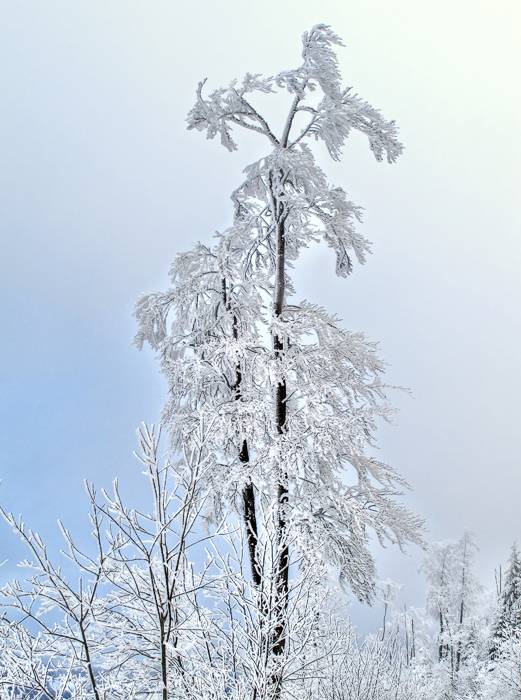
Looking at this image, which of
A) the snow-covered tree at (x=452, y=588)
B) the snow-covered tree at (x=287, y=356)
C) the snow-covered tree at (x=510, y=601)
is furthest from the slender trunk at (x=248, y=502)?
the snow-covered tree at (x=452, y=588)

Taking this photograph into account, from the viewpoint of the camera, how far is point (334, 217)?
6828 millimetres

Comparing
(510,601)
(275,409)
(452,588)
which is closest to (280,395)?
(275,409)

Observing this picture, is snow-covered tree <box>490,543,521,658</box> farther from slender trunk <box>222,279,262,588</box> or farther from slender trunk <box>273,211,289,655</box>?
slender trunk <box>273,211,289,655</box>

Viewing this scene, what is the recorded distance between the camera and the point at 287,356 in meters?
6.51

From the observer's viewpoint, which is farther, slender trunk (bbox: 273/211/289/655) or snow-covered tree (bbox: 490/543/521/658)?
snow-covered tree (bbox: 490/543/521/658)

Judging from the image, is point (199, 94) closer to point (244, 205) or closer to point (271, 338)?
point (244, 205)

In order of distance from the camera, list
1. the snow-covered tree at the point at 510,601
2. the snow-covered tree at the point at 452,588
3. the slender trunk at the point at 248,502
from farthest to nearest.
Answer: the snow-covered tree at the point at 452,588 → the snow-covered tree at the point at 510,601 → the slender trunk at the point at 248,502

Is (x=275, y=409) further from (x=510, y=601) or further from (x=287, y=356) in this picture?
(x=510, y=601)

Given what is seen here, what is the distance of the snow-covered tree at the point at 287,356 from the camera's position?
6152mm

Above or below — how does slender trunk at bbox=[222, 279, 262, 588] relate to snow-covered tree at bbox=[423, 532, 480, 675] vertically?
below

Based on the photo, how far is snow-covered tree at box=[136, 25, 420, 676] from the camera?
6152mm

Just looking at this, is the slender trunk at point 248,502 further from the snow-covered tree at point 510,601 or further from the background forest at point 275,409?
the snow-covered tree at point 510,601

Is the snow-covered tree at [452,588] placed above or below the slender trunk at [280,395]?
above

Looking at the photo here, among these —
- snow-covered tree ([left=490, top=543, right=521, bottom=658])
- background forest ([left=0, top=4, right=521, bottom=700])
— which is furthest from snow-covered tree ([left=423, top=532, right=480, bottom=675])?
background forest ([left=0, top=4, right=521, bottom=700])
